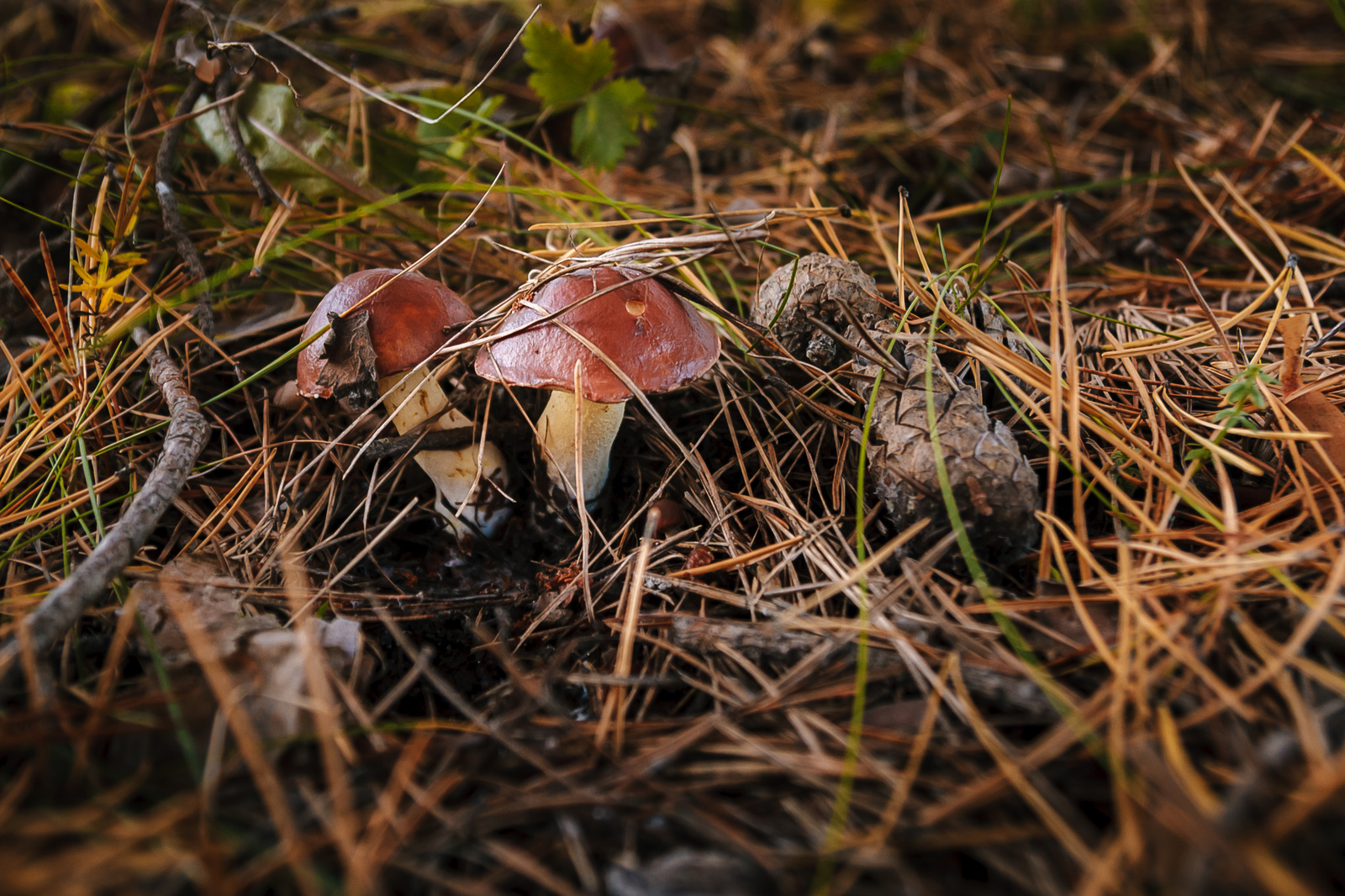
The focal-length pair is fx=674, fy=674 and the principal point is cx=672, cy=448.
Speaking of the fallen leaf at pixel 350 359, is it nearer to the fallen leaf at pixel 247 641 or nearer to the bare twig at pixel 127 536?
the bare twig at pixel 127 536

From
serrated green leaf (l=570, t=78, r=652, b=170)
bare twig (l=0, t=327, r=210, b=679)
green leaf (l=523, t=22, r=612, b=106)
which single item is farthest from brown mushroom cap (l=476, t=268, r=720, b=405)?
green leaf (l=523, t=22, r=612, b=106)

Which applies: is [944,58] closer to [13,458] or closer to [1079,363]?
[1079,363]

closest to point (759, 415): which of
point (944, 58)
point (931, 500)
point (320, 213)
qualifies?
point (931, 500)

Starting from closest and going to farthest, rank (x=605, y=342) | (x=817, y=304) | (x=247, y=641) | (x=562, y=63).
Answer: (x=247, y=641) < (x=605, y=342) < (x=817, y=304) < (x=562, y=63)

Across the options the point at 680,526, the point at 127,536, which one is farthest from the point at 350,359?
the point at 680,526

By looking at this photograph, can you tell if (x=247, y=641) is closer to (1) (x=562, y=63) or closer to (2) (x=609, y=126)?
(2) (x=609, y=126)

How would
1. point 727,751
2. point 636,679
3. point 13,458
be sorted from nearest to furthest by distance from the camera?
1. point 727,751
2. point 636,679
3. point 13,458

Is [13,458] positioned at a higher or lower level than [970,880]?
higher

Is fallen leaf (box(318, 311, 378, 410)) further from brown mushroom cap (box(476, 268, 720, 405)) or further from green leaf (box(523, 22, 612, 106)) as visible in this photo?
green leaf (box(523, 22, 612, 106))
